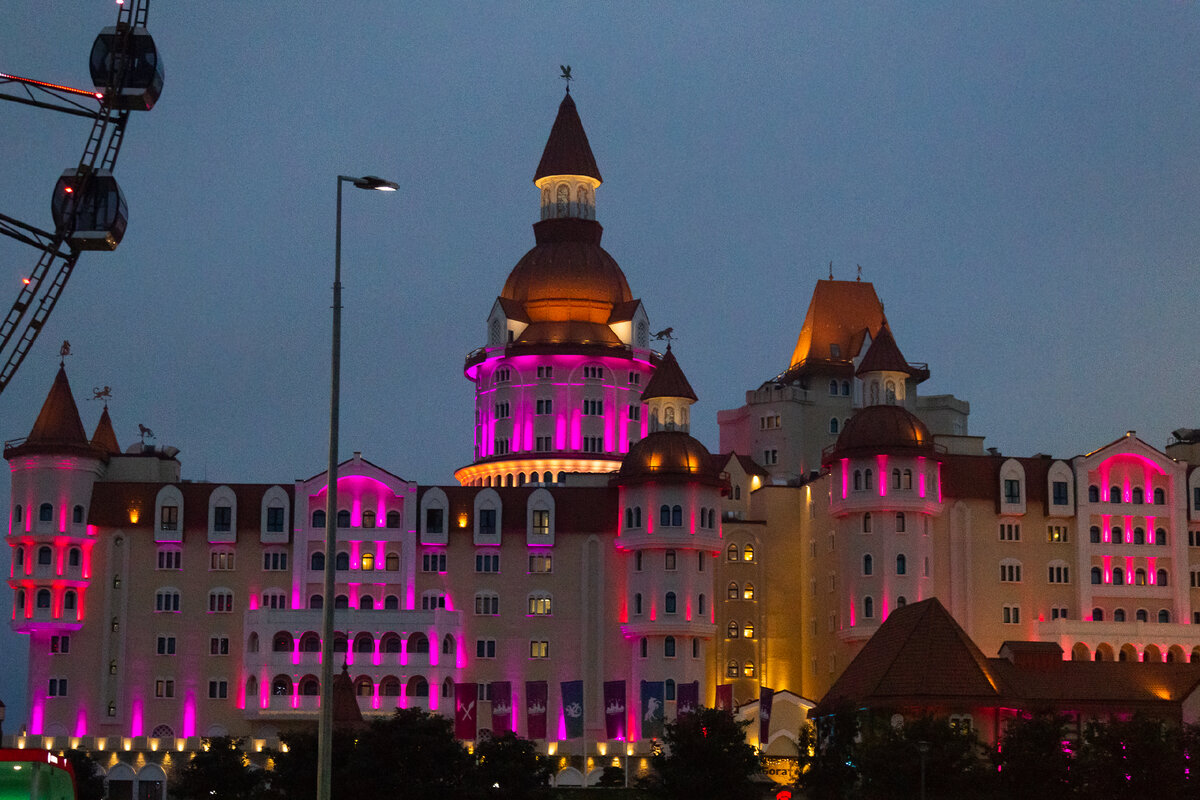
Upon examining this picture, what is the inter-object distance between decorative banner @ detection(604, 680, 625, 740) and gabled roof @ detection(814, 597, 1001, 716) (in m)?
18.5

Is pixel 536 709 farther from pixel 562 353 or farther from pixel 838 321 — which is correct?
pixel 838 321

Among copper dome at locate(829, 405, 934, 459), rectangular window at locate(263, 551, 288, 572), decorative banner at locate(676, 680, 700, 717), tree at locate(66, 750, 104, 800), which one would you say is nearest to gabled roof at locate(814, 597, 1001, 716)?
decorative banner at locate(676, 680, 700, 717)

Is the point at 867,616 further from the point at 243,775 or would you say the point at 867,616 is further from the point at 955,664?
the point at 243,775

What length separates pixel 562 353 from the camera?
6447 inches

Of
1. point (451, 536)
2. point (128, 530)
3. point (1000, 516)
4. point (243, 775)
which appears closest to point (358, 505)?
point (451, 536)

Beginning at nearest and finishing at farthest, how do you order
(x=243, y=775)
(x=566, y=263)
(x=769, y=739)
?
(x=243, y=775), (x=769, y=739), (x=566, y=263)

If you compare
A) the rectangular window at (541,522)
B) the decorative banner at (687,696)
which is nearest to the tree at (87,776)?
the rectangular window at (541,522)

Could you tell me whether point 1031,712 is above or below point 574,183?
below

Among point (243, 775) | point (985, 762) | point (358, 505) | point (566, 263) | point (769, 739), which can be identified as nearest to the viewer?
point (985, 762)

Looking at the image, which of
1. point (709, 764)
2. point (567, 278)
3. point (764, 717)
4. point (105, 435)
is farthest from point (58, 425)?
point (709, 764)

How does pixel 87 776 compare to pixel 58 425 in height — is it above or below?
below

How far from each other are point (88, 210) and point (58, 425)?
89.6 m

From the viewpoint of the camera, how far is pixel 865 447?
13988 centimetres

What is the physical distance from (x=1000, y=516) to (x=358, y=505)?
44.0 meters
